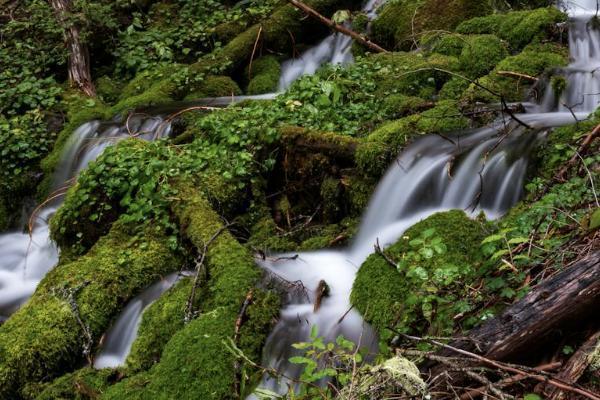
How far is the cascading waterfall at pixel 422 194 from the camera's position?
408cm

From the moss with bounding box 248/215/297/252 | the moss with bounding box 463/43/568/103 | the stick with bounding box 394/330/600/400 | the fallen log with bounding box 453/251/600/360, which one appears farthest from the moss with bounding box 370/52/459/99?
the stick with bounding box 394/330/600/400

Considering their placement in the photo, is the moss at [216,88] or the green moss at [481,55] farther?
the moss at [216,88]

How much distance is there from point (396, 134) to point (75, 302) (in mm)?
3042

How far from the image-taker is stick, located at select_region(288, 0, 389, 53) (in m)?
8.59

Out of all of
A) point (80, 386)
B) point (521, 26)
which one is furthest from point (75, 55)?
point (80, 386)

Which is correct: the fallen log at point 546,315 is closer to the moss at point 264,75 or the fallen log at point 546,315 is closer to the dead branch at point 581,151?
the dead branch at point 581,151

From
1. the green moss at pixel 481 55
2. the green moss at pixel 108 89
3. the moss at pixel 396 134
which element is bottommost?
the moss at pixel 396 134

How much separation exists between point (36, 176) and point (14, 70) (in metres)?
2.71

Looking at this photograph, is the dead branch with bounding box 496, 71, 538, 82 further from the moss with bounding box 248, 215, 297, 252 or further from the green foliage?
the green foliage

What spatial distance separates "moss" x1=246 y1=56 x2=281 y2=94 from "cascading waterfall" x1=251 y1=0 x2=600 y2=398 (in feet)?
13.6

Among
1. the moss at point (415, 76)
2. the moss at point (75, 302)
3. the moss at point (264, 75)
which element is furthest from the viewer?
the moss at point (264, 75)

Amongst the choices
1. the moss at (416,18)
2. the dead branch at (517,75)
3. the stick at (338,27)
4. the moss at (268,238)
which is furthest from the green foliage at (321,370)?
the stick at (338,27)

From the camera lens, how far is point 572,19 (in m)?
7.34

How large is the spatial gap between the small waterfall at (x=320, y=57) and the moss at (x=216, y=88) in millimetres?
719
